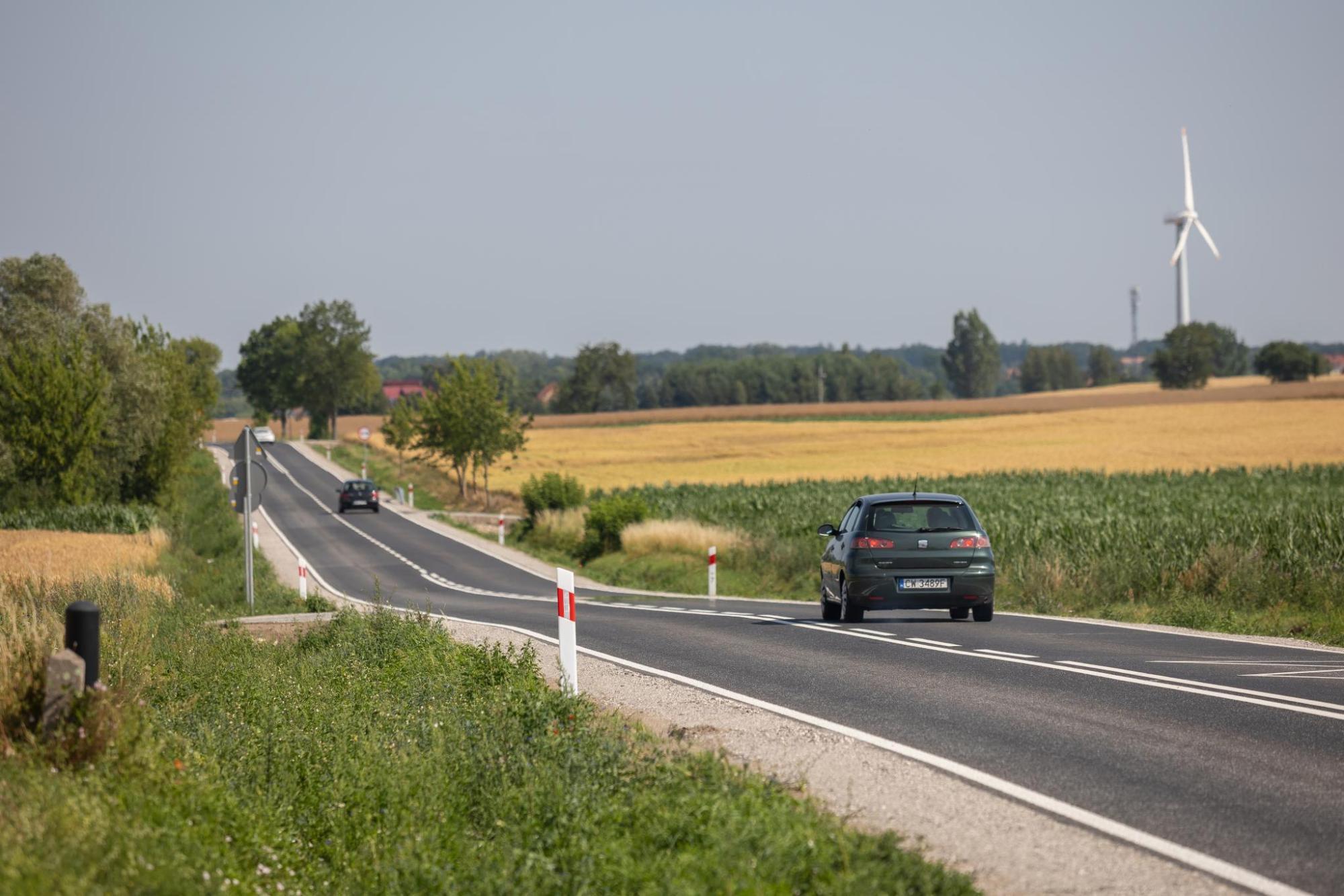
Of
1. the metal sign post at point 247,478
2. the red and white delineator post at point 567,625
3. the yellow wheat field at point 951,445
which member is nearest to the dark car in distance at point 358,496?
the yellow wheat field at point 951,445

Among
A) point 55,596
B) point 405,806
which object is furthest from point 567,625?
point 55,596

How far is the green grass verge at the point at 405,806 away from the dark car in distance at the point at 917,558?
7.05 meters

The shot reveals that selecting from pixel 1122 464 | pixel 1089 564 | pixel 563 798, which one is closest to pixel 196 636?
pixel 563 798

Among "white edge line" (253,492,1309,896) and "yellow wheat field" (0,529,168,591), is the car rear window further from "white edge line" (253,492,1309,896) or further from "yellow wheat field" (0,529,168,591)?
"yellow wheat field" (0,529,168,591)

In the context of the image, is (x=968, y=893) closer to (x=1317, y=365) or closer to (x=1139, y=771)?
(x=1139, y=771)

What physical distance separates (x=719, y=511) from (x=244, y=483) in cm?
2178

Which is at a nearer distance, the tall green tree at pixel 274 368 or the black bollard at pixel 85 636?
the black bollard at pixel 85 636

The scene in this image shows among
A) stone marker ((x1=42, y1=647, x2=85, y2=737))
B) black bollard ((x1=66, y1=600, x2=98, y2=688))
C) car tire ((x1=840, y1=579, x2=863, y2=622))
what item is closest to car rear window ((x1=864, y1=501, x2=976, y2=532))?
car tire ((x1=840, y1=579, x2=863, y2=622))

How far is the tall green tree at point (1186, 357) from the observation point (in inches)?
5084

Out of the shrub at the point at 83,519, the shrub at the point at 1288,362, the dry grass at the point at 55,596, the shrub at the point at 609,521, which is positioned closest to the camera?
the dry grass at the point at 55,596

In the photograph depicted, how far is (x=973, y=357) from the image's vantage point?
191m

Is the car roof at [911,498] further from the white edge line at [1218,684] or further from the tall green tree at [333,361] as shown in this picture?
the tall green tree at [333,361]

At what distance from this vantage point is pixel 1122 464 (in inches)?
2677

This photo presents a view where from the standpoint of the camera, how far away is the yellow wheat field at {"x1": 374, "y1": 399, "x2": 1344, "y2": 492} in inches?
2808
